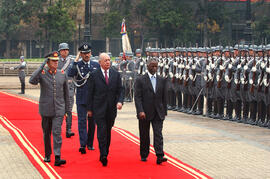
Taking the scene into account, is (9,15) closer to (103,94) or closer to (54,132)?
(103,94)

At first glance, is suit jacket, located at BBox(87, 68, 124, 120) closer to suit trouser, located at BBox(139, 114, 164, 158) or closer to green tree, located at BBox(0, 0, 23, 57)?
suit trouser, located at BBox(139, 114, 164, 158)

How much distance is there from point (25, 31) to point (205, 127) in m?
73.9

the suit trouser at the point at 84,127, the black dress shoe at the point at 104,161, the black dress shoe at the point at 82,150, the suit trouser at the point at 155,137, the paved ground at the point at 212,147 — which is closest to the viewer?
the paved ground at the point at 212,147

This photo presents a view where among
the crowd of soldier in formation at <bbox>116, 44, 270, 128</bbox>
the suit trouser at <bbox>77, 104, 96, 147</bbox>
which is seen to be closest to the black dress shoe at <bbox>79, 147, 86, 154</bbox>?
the suit trouser at <bbox>77, 104, 96, 147</bbox>

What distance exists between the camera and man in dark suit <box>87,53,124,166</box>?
11883 millimetres

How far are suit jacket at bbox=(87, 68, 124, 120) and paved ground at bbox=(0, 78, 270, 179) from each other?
1.55m

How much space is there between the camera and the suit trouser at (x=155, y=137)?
38.7 ft

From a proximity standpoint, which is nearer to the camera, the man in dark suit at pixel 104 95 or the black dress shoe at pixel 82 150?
the man in dark suit at pixel 104 95

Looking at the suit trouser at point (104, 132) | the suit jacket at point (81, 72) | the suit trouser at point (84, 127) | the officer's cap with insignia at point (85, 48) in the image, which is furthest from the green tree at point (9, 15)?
the suit trouser at point (104, 132)

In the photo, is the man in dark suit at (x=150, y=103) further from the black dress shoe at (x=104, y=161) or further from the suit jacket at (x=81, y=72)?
the suit jacket at (x=81, y=72)

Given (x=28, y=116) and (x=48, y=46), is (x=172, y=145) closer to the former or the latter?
(x=28, y=116)

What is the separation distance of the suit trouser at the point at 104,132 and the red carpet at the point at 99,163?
0.27m

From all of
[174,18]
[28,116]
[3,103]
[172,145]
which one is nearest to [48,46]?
[174,18]

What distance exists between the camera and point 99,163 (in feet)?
38.5
